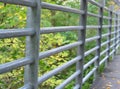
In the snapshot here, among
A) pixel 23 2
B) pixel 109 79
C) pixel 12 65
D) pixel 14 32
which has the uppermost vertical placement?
pixel 23 2

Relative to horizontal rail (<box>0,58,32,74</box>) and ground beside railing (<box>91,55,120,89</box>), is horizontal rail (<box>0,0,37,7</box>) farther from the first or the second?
ground beside railing (<box>91,55,120,89</box>)

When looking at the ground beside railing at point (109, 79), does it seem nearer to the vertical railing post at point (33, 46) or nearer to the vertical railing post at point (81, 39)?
the vertical railing post at point (81, 39)

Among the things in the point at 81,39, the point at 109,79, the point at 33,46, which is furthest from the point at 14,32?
the point at 109,79

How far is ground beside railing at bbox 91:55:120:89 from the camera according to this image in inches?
167

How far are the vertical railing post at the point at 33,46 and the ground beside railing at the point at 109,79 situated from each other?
2408 mm

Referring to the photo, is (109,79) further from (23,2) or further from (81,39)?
(23,2)

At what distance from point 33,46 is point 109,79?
3132mm

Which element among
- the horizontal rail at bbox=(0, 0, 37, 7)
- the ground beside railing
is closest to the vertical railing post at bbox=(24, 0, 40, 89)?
the horizontal rail at bbox=(0, 0, 37, 7)

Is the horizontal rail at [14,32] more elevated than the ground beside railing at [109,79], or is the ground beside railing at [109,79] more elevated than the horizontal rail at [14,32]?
the horizontal rail at [14,32]

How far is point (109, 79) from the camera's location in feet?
15.7

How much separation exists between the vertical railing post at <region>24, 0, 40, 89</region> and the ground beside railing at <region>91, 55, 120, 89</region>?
241 centimetres

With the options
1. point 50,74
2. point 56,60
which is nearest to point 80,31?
point 50,74

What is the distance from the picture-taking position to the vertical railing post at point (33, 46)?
183 cm

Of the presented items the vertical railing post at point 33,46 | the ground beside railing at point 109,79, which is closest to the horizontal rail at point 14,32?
the vertical railing post at point 33,46
